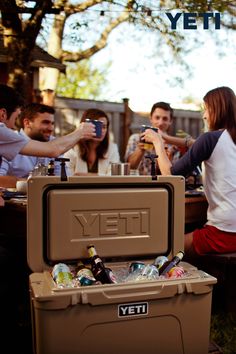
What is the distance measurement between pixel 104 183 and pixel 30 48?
12.5 feet

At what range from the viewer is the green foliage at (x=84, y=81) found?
55.6 feet

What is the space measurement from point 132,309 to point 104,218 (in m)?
0.34

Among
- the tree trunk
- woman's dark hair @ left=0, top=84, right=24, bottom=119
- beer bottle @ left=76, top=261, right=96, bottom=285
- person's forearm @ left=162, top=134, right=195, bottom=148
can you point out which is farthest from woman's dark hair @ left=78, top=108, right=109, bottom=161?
the tree trunk

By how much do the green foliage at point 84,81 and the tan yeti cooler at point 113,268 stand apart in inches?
603

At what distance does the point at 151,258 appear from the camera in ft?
5.49

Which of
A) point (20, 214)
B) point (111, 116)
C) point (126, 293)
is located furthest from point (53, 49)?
point (126, 293)

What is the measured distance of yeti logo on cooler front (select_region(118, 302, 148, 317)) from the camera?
136cm

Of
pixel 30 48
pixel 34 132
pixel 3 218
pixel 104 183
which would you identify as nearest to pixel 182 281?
pixel 104 183

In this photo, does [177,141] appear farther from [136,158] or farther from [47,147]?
[47,147]

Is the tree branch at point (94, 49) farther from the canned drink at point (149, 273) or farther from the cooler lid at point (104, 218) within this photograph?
the canned drink at point (149, 273)

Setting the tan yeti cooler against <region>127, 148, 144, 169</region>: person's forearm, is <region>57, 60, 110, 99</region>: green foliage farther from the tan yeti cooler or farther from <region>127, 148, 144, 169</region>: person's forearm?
the tan yeti cooler

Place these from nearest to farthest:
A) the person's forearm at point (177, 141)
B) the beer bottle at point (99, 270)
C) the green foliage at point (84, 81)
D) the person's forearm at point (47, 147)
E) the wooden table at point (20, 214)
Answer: the beer bottle at point (99, 270), the wooden table at point (20, 214), the person's forearm at point (47, 147), the person's forearm at point (177, 141), the green foliage at point (84, 81)

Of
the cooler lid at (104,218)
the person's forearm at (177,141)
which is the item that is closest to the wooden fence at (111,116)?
the person's forearm at (177,141)

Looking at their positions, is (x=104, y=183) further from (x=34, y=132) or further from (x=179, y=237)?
(x=34, y=132)
